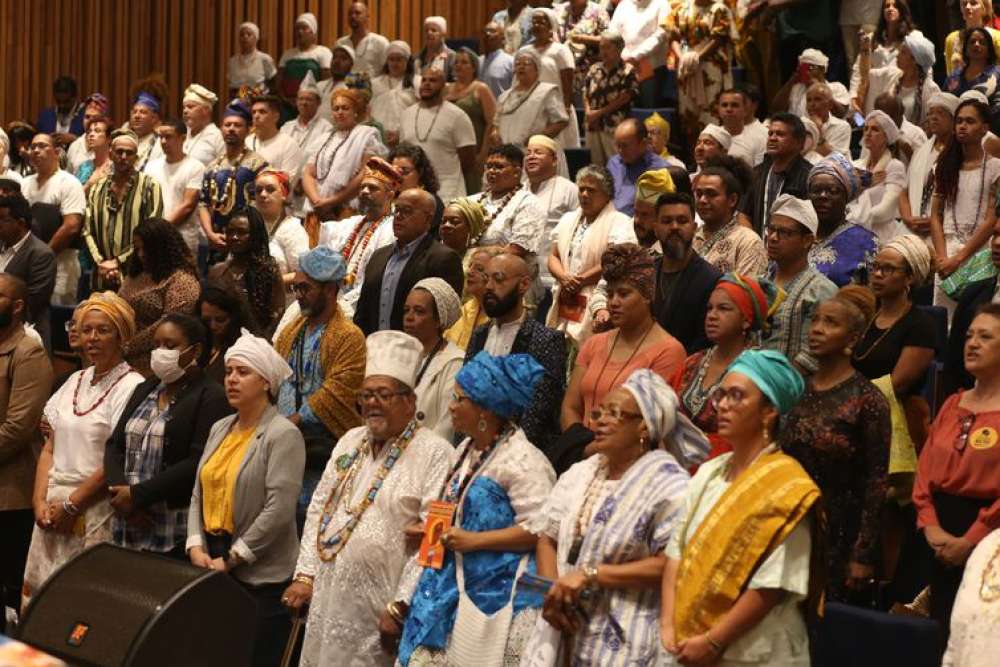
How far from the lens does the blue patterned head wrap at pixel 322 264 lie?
6094 mm

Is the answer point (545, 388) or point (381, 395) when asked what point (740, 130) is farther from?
point (381, 395)

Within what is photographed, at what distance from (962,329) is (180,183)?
5.06m

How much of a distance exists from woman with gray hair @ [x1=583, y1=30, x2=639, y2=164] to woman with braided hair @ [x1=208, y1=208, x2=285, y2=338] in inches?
115

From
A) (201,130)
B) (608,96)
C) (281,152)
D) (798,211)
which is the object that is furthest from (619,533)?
(201,130)

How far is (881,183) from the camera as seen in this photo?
8.07m

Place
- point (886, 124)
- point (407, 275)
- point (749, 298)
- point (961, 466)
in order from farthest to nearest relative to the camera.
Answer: point (886, 124) < point (407, 275) < point (749, 298) < point (961, 466)

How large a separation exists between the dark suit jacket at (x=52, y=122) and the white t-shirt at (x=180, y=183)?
2.35 metres

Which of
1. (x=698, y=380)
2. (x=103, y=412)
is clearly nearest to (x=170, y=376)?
(x=103, y=412)

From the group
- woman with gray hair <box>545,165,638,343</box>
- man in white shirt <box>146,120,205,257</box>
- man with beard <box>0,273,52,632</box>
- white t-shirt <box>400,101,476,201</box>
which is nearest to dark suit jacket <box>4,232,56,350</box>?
man in white shirt <box>146,120,205,257</box>

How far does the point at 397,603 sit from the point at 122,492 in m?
1.20

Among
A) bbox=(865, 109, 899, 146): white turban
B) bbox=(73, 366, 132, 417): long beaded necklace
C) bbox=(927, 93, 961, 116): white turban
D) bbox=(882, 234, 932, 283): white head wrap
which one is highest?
bbox=(927, 93, 961, 116): white turban

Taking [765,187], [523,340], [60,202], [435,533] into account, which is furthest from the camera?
[60,202]

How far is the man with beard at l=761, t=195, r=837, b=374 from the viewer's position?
5441mm

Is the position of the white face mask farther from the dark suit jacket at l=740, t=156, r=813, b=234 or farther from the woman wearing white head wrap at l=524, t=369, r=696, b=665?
the dark suit jacket at l=740, t=156, r=813, b=234
